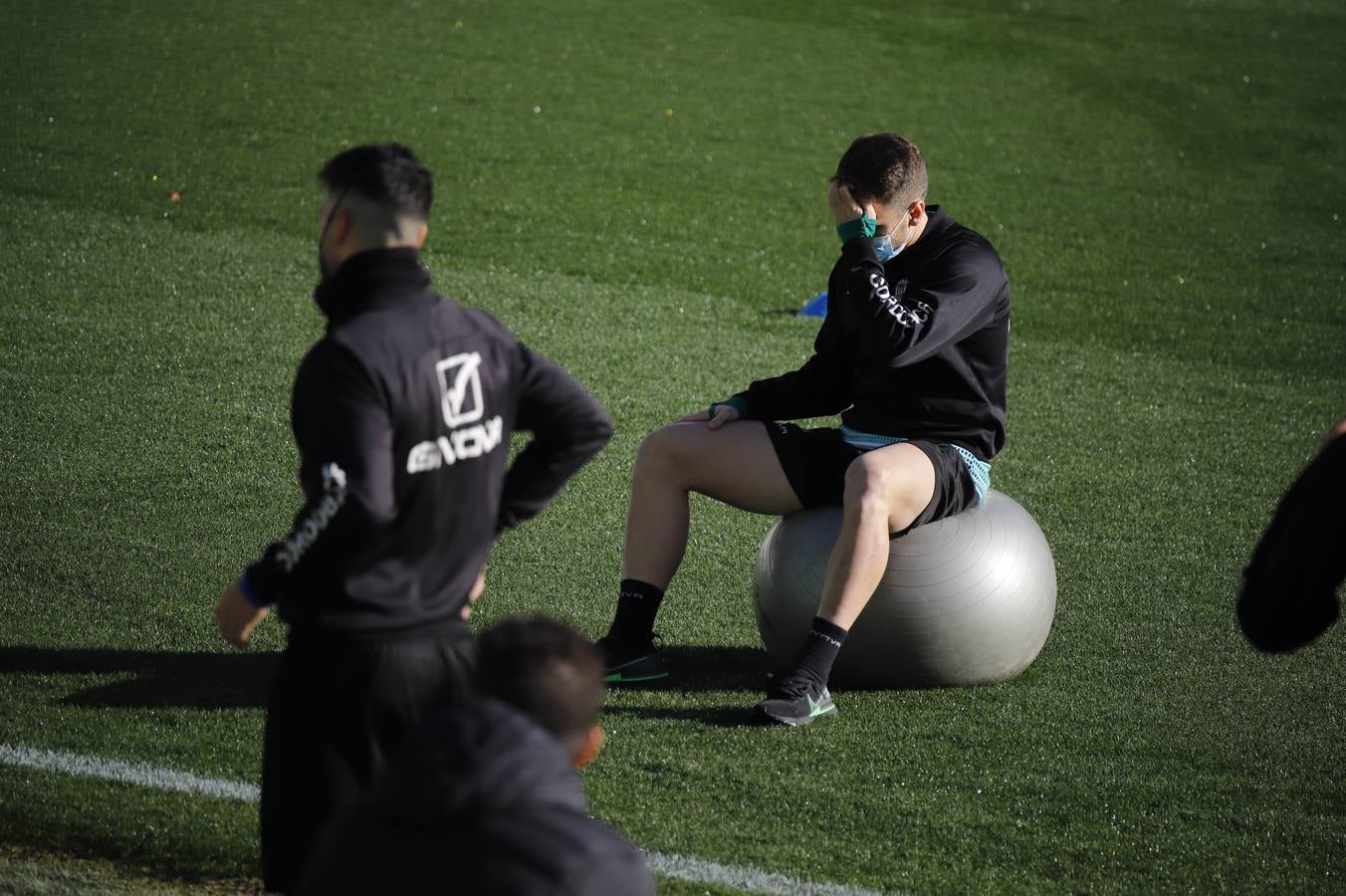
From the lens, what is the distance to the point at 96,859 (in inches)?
161

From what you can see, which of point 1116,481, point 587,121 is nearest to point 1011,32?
point 587,121

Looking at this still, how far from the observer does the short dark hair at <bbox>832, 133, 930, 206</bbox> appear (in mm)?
5152

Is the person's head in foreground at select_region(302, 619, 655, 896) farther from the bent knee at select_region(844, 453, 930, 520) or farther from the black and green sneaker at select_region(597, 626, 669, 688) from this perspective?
the black and green sneaker at select_region(597, 626, 669, 688)

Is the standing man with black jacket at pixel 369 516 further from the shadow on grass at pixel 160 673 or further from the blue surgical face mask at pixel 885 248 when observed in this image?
the blue surgical face mask at pixel 885 248

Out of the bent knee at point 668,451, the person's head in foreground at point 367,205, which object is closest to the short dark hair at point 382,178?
the person's head in foreground at point 367,205

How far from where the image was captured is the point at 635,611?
209 inches

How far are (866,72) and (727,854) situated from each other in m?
14.0

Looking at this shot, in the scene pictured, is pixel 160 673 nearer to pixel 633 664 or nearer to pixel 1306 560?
pixel 633 664

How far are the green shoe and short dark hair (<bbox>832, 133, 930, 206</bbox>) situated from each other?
67.4 inches

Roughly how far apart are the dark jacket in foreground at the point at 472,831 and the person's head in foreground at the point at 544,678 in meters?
0.27

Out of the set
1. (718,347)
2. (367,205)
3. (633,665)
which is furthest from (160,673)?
(718,347)

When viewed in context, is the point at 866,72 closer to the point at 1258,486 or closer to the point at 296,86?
the point at 296,86

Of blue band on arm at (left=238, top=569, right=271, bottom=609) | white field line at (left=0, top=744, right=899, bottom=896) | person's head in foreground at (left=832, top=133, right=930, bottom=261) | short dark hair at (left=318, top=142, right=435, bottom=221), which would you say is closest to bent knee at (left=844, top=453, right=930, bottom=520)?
person's head in foreground at (left=832, top=133, right=930, bottom=261)

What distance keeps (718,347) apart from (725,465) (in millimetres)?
4445
